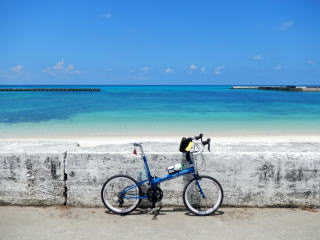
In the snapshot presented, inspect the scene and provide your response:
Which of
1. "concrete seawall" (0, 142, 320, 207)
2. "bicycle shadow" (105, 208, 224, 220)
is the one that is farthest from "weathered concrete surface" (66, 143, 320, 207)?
"bicycle shadow" (105, 208, 224, 220)

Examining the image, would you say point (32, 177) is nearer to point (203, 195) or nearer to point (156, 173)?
point (156, 173)

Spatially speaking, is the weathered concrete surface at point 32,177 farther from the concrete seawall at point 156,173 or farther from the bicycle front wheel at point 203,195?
the bicycle front wheel at point 203,195

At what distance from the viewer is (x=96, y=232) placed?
3.67 metres

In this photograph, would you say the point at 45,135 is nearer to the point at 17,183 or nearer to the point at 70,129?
the point at 70,129

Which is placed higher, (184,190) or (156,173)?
(156,173)

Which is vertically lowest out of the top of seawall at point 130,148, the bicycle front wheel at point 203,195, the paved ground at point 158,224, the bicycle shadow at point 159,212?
the paved ground at point 158,224

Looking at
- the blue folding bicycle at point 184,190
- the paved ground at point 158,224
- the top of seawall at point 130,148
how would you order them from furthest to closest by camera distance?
the top of seawall at point 130,148 < the blue folding bicycle at point 184,190 < the paved ground at point 158,224

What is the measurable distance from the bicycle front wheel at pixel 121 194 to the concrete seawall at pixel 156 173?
14 cm

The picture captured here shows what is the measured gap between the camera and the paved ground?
141 inches

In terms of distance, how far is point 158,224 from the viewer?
153 inches

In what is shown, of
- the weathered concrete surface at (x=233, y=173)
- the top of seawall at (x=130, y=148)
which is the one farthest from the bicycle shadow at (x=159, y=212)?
the top of seawall at (x=130, y=148)

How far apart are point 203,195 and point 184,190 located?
0.29m

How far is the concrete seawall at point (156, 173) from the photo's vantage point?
431cm

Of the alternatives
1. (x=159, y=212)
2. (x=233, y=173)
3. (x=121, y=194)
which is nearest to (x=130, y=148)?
(x=121, y=194)
